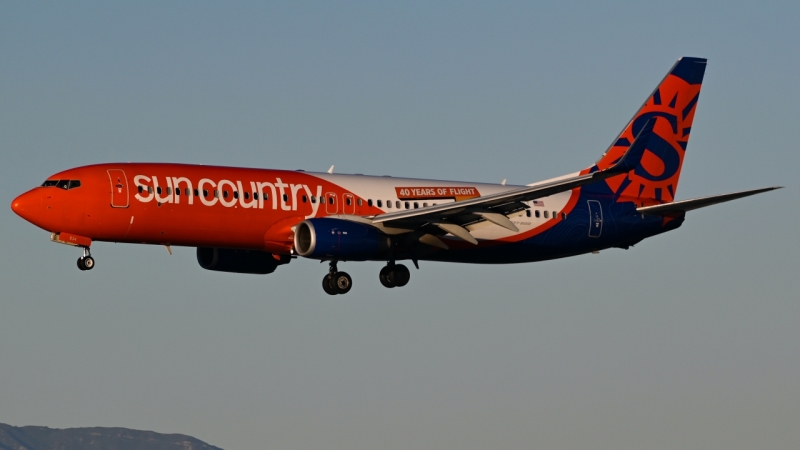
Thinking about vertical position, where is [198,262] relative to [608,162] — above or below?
below

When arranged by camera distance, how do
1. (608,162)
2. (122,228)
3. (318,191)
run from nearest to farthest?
1. (122,228)
2. (318,191)
3. (608,162)

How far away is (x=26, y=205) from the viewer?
47.6 metres

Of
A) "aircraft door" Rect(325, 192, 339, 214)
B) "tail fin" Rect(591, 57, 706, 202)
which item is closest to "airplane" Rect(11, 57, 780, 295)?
"aircraft door" Rect(325, 192, 339, 214)

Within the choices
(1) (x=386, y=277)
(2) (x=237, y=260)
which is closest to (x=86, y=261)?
(2) (x=237, y=260)

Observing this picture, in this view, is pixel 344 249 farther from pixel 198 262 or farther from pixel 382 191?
pixel 198 262

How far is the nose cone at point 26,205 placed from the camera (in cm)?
4753

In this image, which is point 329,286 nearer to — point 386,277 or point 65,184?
point 386,277

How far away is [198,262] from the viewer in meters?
55.9

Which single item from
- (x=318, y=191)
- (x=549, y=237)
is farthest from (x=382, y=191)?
(x=549, y=237)

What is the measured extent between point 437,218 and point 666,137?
16.5 metres

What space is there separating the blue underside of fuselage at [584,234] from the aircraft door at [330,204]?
5556mm

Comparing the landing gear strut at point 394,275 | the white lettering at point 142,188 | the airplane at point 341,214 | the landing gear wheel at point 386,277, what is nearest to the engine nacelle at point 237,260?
the airplane at point 341,214

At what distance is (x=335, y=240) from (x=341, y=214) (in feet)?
9.67

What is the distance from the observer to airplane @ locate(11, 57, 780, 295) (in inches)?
1885
